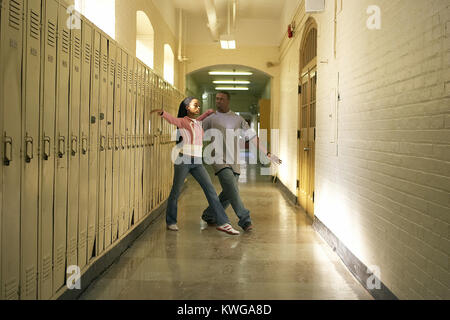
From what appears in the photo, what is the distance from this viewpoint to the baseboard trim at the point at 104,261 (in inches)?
106

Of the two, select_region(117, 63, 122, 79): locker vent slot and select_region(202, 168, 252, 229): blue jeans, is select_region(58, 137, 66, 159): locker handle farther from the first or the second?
select_region(202, 168, 252, 229): blue jeans

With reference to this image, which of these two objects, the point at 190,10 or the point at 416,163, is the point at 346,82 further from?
the point at 190,10

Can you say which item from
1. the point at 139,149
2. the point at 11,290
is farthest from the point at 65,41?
the point at 139,149

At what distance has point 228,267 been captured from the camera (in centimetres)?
360

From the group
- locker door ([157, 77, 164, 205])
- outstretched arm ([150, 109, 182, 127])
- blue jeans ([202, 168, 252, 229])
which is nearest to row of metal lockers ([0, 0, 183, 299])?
outstretched arm ([150, 109, 182, 127])

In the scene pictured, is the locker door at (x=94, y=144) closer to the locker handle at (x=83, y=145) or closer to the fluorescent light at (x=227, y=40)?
the locker handle at (x=83, y=145)

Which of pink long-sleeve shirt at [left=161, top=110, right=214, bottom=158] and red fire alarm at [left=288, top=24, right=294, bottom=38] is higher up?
red fire alarm at [left=288, top=24, right=294, bottom=38]

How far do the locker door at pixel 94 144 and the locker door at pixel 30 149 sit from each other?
34.2 inches

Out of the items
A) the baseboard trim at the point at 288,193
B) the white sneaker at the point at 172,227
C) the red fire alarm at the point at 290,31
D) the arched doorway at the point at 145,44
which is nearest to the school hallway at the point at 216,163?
the white sneaker at the point at 172,227

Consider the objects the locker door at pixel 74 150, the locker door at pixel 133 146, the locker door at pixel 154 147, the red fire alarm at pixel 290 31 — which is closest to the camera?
the locker door at pixel 74 150

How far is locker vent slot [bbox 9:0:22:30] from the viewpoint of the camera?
6.09 ft

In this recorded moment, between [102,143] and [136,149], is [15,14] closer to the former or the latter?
[102,143]

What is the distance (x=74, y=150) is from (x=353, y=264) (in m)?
2.42

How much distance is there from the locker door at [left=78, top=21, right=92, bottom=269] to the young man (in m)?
2.26
